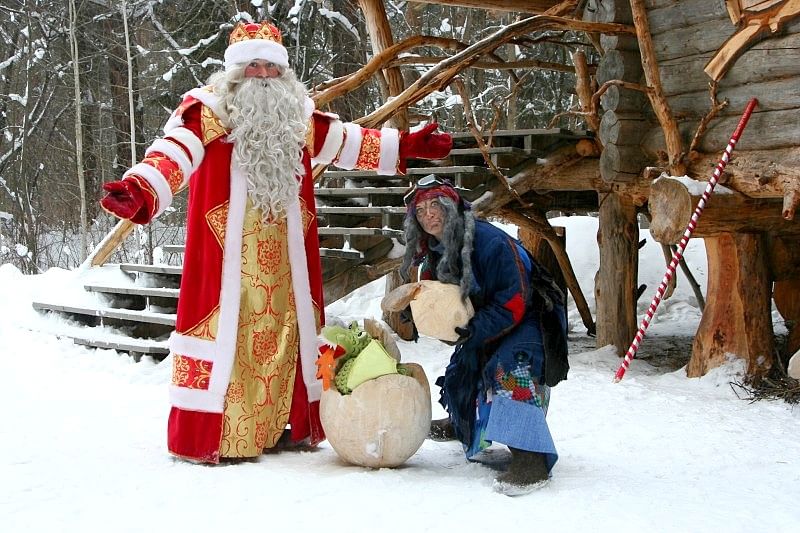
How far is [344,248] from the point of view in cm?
673

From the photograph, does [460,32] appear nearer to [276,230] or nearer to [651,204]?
[651,204]

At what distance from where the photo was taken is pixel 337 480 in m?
3.22

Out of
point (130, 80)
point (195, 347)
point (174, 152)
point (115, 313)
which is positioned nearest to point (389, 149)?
point (174, 152)

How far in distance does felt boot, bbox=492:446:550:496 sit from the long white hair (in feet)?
5.05

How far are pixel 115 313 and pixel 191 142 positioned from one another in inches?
141

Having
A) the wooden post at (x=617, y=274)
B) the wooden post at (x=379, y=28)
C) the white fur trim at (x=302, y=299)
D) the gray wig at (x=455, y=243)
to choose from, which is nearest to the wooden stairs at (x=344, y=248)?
the wooden post at (x=379, y=28)

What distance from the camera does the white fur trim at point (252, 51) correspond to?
149 inches

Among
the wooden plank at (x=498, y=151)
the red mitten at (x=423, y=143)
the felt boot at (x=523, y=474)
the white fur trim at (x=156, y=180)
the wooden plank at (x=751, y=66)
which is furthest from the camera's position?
the wooden plank at (x=498, y=151)

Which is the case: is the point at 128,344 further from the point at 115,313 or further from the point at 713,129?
the point at 713,129

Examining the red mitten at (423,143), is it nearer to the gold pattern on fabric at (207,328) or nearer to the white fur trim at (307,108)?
the white fur trim at (307,108)

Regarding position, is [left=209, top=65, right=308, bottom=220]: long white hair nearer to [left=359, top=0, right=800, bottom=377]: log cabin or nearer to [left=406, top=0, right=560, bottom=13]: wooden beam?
[left=359, top=0, right=800, bottom=377]: log cabin

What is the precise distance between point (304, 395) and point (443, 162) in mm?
4253

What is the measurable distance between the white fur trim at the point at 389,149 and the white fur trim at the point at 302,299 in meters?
0.56

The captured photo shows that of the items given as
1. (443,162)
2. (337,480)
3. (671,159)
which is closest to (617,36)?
(671,159)
